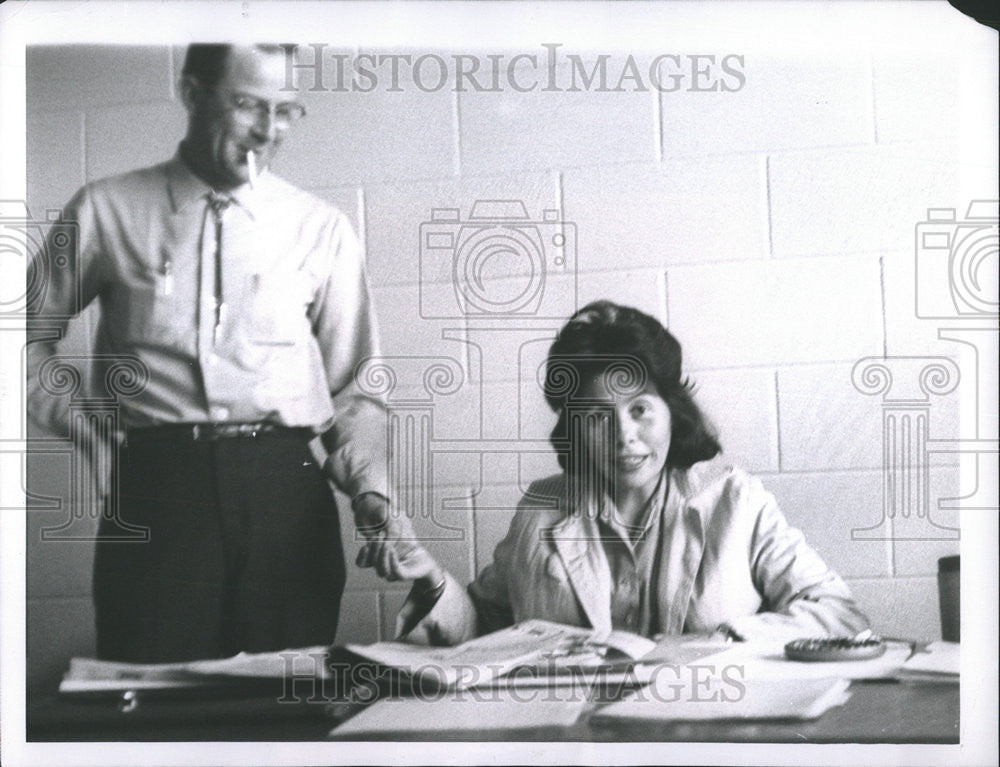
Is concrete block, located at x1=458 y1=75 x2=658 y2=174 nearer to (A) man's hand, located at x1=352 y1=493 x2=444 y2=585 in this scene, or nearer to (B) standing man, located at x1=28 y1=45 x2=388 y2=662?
(B) standing man, located at x1=28 y1=45 x2=388 y2=662

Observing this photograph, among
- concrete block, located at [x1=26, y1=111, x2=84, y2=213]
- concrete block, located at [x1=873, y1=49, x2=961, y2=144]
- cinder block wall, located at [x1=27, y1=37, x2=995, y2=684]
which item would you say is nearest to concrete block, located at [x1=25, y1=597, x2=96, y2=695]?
cinder block wall, located at [x1=27, y1=37, x2=995, y2=684]

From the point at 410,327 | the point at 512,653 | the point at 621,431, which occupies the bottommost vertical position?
the point at 512,653

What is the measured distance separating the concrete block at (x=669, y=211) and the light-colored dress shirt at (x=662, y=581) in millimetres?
361

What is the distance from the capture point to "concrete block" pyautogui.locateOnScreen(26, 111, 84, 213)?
133 cm

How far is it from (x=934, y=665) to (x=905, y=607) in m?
0.09

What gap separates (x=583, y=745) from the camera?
4.24 feet

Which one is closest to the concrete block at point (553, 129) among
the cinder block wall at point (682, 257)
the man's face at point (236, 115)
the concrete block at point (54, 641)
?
the cinder block wall at point (682, 257)

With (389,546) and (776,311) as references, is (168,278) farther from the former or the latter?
(776,311)

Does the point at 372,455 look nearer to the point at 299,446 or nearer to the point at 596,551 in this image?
the point at 299,446

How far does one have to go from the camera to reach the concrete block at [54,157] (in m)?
1.33

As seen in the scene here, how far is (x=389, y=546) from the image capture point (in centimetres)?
131

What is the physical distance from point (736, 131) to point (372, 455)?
72 centimetres

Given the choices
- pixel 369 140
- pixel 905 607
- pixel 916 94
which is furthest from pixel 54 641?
pixel 916 94

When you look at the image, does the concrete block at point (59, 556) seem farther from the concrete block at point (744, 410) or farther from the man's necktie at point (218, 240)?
the concrete block at point (744, 410)
